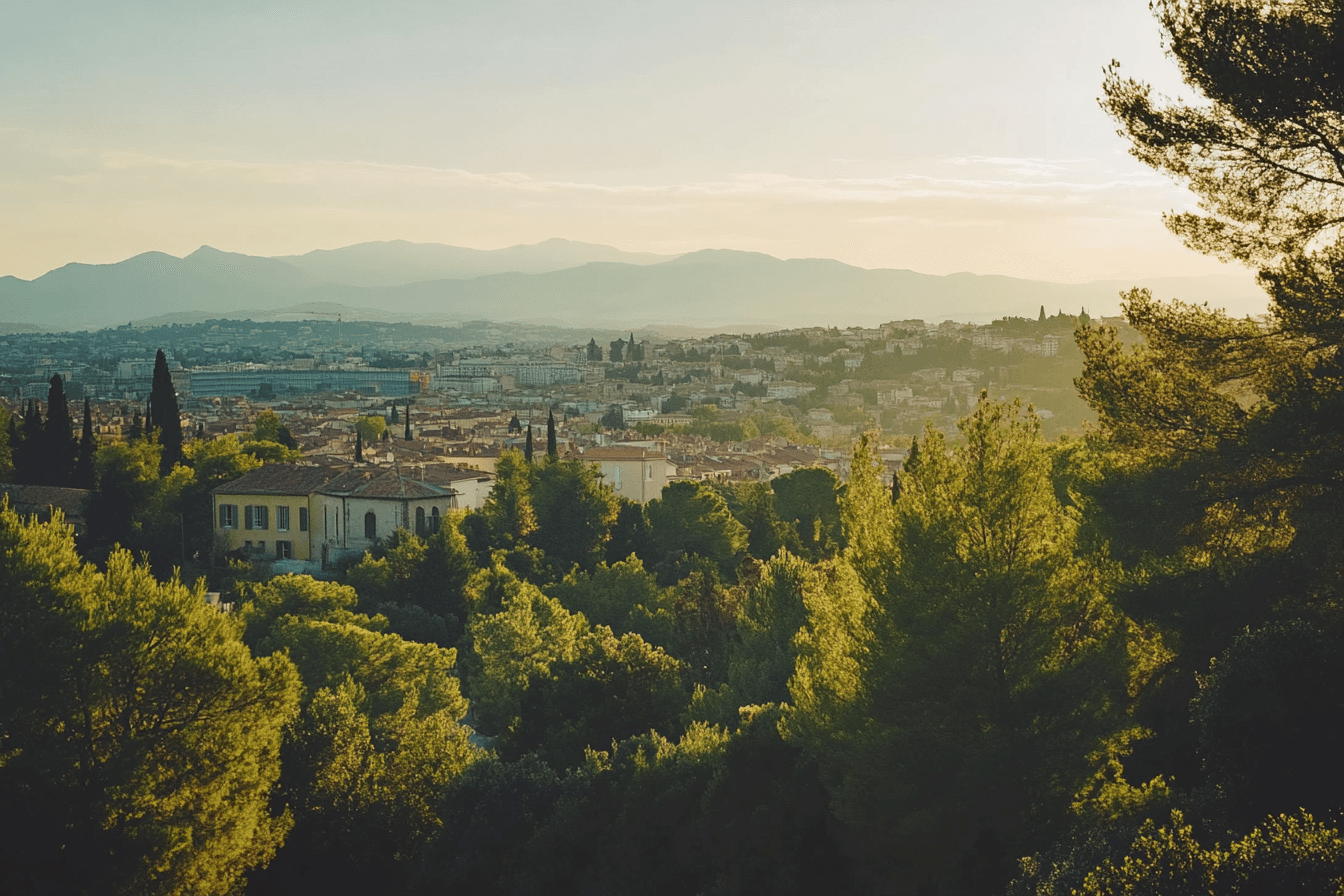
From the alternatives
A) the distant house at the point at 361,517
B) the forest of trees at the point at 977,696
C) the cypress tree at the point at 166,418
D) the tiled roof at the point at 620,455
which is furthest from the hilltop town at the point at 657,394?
the forest of trees at the point at 977,696

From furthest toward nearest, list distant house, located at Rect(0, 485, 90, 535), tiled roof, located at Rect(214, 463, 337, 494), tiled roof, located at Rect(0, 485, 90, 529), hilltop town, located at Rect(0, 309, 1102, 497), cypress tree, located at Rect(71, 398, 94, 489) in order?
hilltop town, located at Rect(0, 309, 1102, 497) < cypress tree, located at Rect(71, 398, 94, 489) < tiled roof, located at Rect(214, 463, 337, 494) < tiled roof, located at Rect(0, 485, 90, 529) < distant house, located at Rect(0, 485, 90, 535)

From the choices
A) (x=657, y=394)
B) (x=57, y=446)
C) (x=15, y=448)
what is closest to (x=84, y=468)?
(x=57, y=446)

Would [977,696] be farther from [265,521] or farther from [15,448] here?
[15,448]

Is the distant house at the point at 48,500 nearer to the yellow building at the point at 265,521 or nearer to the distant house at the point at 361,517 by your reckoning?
the yellow building at the point at 265,521

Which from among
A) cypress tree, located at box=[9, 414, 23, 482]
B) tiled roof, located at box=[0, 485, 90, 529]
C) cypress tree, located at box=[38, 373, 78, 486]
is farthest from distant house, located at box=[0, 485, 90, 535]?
cypress tree, located at box=[9, 414, 23, 482]

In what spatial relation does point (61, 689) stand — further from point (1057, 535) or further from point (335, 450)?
point (335, 450)

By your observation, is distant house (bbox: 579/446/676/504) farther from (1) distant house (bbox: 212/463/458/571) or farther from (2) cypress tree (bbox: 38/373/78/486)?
(2) cypress tree (bbox: 38/373/78/486)
